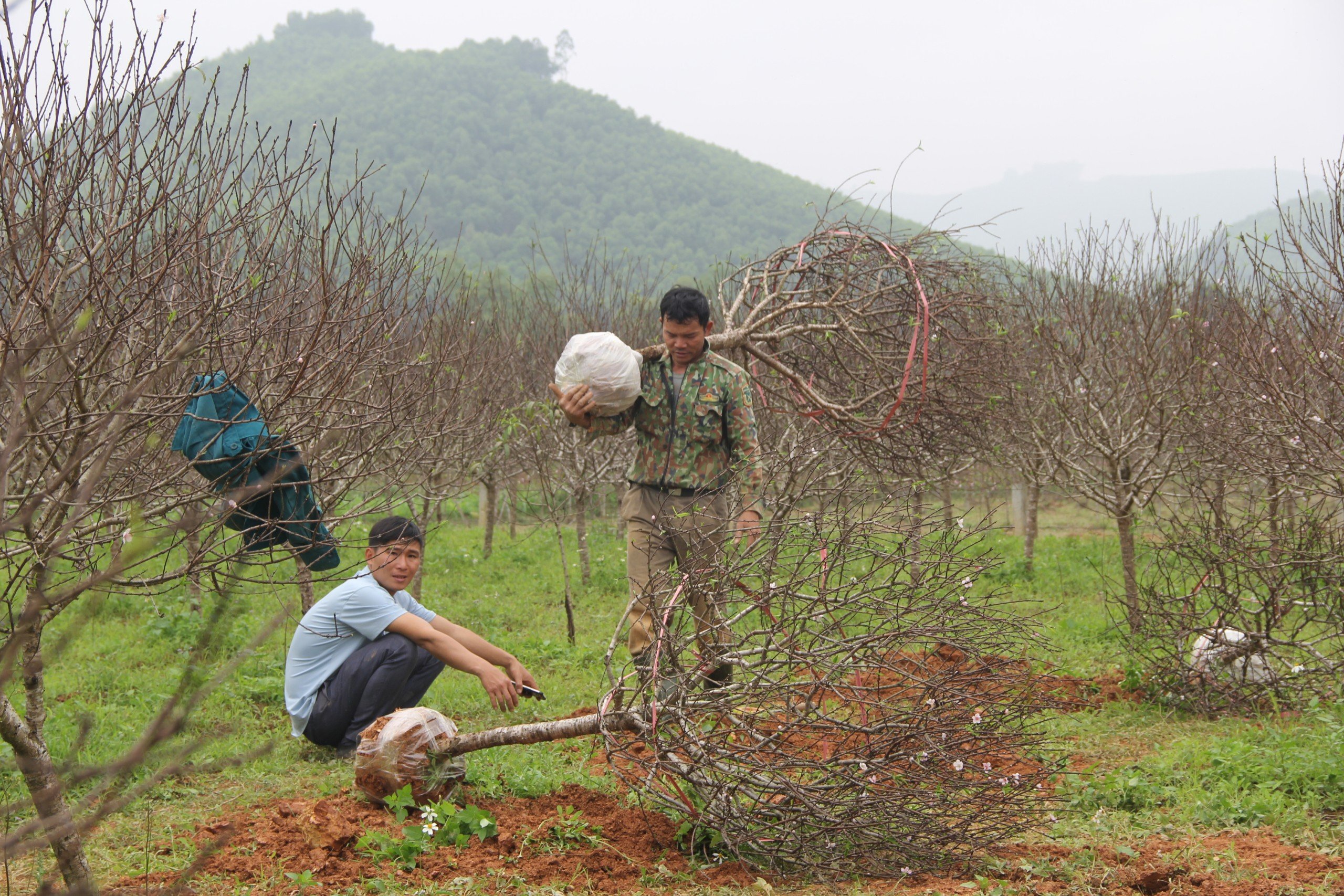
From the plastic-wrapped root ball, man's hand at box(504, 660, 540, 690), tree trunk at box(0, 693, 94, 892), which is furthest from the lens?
the plastic-wrapped root ball

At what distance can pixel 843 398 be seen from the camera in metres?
6.11

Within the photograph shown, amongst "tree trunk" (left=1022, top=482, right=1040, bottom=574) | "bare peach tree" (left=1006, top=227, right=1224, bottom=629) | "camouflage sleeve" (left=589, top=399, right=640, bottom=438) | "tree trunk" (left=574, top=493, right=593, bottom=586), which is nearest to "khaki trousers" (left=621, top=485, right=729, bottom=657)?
"camouflage sleeve" (left=589, top=399, right=640, bottom=438)

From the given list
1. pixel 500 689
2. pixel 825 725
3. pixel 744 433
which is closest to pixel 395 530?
pixel 500 689

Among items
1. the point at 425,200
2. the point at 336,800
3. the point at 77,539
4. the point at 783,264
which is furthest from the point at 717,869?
the point at 425,200

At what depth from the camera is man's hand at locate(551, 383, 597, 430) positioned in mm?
4512

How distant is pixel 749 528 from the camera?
3670 millimetres

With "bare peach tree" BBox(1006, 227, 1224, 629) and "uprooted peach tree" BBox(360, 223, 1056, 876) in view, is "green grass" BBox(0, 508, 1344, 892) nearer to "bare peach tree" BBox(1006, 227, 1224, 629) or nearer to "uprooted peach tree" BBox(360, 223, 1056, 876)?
"uprooted peach tree" BBox(360, 223, 1056, 876)

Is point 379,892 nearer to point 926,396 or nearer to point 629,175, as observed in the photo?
point 926,396

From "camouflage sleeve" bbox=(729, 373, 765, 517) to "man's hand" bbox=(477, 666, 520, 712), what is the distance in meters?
1.41

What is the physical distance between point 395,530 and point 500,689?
41.5 inches

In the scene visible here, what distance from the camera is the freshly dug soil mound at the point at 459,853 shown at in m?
3.06

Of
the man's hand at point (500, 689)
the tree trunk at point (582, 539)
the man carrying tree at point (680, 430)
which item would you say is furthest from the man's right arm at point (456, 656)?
the tree trunk at point (582, 539)

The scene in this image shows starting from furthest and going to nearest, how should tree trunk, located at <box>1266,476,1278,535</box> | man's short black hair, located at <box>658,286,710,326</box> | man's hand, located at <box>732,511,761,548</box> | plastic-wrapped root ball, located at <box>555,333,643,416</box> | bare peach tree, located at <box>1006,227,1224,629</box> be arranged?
1. bare peach tree, located at <box>1006,227,1224,629</box>
2. tree trunk, located at <box>1266,476,1278,535</box>
3. man's short black hair, located at <box>658,286,710,326</box>
4. plastic-wrapped root ball, located at <box>555,333,643,416</box>
5. man's hand, located at <box>732,511,761,548</box>

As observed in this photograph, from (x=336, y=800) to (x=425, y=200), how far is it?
4602 cm
